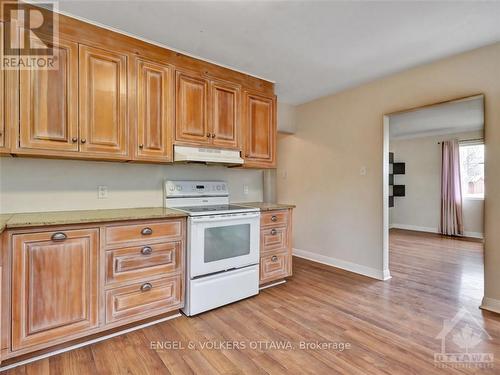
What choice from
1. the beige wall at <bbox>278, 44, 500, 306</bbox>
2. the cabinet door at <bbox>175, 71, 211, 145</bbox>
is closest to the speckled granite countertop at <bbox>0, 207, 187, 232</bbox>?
the cabinet door at <bbox>175, 71, 211, 145</bbox>

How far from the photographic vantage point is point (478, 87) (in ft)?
8.20

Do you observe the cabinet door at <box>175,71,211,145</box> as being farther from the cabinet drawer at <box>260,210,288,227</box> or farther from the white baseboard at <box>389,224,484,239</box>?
the white baseboard at <box>389,224,484,239</box>

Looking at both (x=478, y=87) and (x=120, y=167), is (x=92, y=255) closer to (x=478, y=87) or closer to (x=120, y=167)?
(x=120, y=167)

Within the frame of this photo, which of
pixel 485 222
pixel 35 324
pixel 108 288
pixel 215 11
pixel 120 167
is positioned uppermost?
pixel 215 11

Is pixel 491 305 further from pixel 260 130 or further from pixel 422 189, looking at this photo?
pixel 422 189

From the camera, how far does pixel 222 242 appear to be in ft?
8.32

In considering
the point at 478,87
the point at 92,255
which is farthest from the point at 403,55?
the point at 92,255

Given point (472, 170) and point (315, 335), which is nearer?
point (315, 335)

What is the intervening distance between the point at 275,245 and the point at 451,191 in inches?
203

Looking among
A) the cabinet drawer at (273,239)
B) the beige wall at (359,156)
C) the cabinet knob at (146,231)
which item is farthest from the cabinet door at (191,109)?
the beige wall at (359,156)

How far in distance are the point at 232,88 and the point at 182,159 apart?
3.43 ft

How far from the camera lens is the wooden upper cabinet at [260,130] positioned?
10.2 feet

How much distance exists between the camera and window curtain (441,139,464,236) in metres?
5.92

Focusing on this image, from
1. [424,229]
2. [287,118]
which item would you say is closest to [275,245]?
[287,118]
